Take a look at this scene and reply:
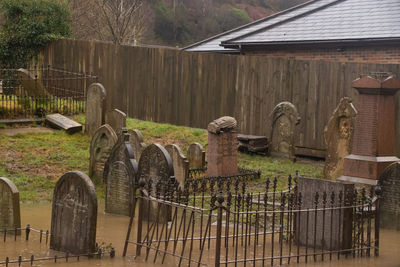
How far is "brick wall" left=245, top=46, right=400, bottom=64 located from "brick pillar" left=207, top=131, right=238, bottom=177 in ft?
19.1

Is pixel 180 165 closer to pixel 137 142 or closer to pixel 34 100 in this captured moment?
pixel 137 142

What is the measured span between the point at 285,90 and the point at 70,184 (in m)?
10.5

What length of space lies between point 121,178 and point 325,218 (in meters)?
3.71

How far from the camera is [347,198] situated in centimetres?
994

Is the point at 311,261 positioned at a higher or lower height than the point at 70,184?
lower

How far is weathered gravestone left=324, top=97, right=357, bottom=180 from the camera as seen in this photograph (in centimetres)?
1477

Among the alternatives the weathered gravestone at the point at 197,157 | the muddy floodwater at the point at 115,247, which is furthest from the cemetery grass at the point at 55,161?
the muddy floodwater at the point at 115,247

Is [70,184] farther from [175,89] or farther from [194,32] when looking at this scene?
[194,32]

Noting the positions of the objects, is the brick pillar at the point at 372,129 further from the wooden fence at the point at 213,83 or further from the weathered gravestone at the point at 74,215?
the weathered gravestone at the point at 74,215

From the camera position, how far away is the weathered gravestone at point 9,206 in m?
10.5

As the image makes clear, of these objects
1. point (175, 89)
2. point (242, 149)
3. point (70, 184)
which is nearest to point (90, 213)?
point (70, 184)

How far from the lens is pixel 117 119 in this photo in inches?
704

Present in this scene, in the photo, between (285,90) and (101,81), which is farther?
(101,81)

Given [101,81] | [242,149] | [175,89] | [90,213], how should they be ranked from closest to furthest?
1. [90,213]
2. [242,149]
3. [175,89]
4. [101,81]
